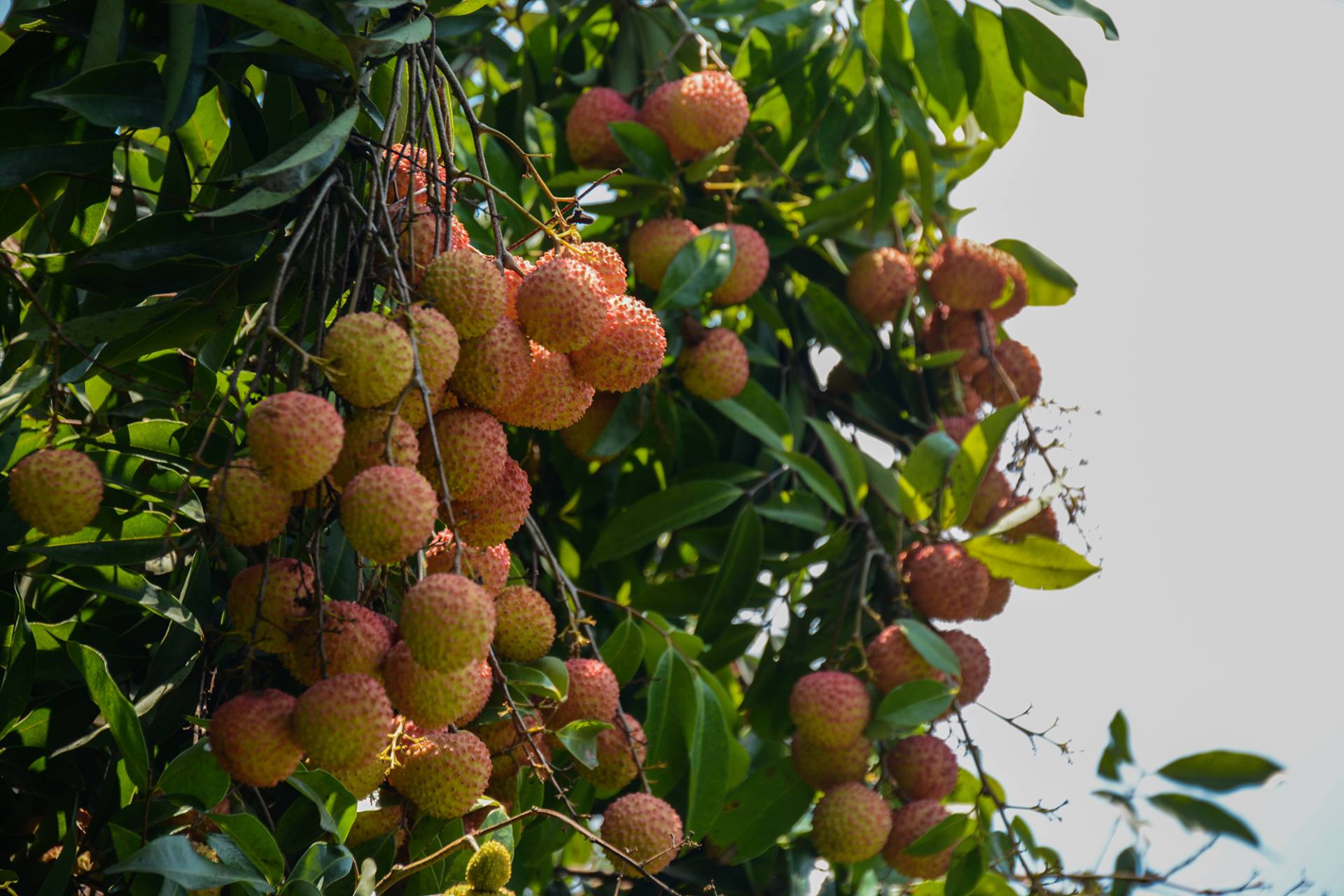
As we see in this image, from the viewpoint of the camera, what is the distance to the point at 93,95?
0.84 metres

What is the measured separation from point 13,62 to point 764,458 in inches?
39.7

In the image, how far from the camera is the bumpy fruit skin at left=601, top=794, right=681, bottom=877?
1.10 metres

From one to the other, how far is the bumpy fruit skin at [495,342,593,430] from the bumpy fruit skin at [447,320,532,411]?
2cm

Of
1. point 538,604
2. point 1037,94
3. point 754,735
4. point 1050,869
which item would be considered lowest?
point 754,735

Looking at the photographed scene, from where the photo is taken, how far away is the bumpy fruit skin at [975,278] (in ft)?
5.55

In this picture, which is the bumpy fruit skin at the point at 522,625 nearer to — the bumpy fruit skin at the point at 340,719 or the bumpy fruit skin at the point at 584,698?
the bumpy fruit skin at the point at 584,698

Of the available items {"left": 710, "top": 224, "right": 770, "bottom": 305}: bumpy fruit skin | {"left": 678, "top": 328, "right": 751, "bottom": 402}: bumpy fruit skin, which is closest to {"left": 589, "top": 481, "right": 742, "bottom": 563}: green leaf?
{"left": 678, "top": 328, "right": 751, "bottom": 402}: bumpy fruit skin

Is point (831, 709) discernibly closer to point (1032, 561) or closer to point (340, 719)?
point (1032, 561)

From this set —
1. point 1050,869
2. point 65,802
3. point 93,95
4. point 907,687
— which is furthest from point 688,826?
point 93,95

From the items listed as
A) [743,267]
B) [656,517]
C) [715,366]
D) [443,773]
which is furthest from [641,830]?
[743,267]

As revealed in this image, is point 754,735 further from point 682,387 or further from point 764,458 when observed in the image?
point 682,387

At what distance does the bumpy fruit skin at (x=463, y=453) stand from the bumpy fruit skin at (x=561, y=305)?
2.9 inches

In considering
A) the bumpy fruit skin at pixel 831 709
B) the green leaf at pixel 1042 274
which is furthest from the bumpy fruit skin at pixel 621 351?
the green leaf at pixel 1042 274

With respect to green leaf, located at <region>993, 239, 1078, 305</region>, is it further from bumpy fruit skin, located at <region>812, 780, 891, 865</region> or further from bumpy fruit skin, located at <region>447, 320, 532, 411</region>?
bumpy fruit skin, located at <region>447, 320, 532, 411</region>
